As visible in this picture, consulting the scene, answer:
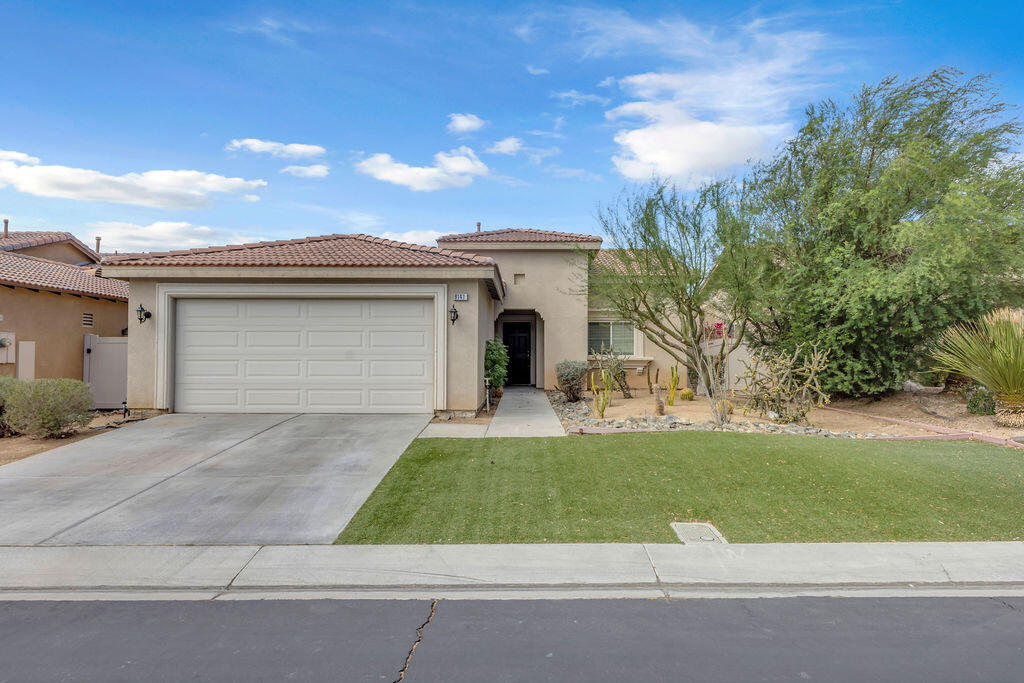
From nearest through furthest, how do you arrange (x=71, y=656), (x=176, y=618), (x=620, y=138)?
1. (x=71, y=656)
2. (x=176, y=618)
3. (x=620, y=138)

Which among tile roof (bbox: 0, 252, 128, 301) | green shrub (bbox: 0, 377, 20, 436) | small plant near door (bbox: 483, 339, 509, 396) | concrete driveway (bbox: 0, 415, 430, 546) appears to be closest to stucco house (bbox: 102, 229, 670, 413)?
concrete driveway (bbox: 0, 415, 430, 546)

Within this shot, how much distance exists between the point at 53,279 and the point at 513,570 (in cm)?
1638

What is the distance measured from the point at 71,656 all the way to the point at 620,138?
17785 mm

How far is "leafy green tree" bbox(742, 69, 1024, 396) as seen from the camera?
1077cm

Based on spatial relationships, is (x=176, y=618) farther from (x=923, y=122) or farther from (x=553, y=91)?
(x=553, y=91)

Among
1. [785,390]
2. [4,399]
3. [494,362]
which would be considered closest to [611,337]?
Answer: [494,362]

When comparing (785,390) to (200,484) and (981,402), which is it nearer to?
(981,402)

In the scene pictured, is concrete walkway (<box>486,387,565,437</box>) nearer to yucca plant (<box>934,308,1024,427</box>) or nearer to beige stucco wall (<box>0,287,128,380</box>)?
yucca plant (<box>934,308,1024,427</box>)

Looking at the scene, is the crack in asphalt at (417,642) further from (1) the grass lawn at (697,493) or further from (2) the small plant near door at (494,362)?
(2) the small plant near door at (494,362)

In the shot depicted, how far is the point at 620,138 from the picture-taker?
17.7 metres

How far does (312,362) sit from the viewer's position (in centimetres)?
1180

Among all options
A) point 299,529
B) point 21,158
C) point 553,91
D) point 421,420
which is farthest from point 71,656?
point 21,158

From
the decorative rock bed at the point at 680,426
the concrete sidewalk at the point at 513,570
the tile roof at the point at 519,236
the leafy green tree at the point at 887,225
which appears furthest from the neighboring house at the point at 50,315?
the leafy green tree at the point at 887,225

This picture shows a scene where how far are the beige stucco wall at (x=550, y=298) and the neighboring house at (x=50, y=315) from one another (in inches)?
439
